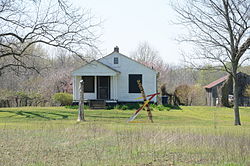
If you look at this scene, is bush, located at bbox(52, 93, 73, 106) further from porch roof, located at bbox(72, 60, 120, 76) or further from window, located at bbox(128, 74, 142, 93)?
window, located at bbox(128, 74, 142, 93)

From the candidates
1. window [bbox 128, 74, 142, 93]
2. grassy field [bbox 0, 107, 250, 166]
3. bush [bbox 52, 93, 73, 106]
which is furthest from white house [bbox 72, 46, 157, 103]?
grassy field [bbox 0, 107, 250, 166]

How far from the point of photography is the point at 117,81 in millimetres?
35156

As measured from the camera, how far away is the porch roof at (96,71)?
1304 inches

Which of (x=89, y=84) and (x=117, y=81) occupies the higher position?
(x=117, y=81)

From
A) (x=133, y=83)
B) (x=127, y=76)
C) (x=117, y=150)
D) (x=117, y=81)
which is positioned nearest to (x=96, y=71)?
(x=117, y=81)

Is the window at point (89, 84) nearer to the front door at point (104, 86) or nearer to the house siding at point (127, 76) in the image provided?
the front door at point (104, 86)

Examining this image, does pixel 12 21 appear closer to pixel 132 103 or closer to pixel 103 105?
pixel 103 105

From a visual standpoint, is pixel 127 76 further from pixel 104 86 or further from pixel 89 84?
pixel 89 84

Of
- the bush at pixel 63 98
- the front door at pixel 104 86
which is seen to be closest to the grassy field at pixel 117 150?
the front door at pixel 104 86

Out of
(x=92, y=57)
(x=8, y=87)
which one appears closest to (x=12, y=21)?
(x=92, y=57)

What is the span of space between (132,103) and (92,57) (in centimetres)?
855

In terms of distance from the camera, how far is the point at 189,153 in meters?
9.07

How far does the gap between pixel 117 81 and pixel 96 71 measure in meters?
2.68

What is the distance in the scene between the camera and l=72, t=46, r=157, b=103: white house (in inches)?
1355
